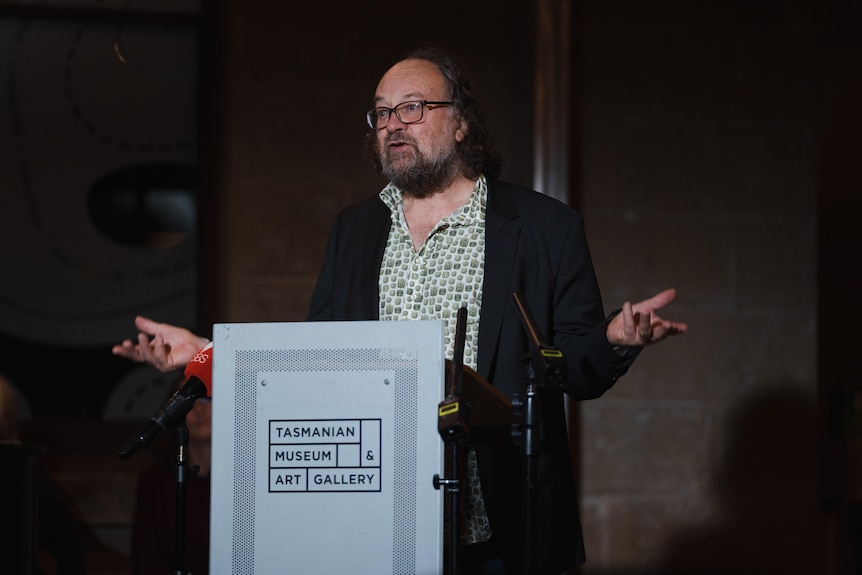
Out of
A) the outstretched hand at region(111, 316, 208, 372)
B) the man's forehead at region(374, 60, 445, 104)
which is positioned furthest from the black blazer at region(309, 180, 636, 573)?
the outstretched hand at region(111, 316, 208, 372)

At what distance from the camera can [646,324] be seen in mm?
2062

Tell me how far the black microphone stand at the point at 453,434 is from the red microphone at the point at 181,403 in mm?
486

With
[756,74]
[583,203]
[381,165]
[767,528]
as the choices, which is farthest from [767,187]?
[381,165]

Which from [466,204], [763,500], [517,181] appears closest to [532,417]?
[466,204]

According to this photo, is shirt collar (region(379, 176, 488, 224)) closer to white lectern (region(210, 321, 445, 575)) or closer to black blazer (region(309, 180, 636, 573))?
black blazer (region(309, 180, 636, 573))

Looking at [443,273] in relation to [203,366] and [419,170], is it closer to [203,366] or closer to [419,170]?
[419,170]

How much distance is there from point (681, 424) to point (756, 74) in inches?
51.8

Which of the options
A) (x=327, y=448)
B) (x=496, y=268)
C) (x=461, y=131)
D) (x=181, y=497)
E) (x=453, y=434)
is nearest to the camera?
(x=453, y=434)

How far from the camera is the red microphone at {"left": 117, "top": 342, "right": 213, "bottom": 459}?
2.09 m

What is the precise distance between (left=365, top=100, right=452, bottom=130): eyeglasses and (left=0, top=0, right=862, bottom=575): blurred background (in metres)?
1.51

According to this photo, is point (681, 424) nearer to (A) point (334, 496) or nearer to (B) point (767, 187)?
(B) point (767, 187)

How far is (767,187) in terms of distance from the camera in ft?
14.0

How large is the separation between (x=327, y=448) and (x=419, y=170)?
2.82 feet

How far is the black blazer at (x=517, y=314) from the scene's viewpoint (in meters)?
2.25
